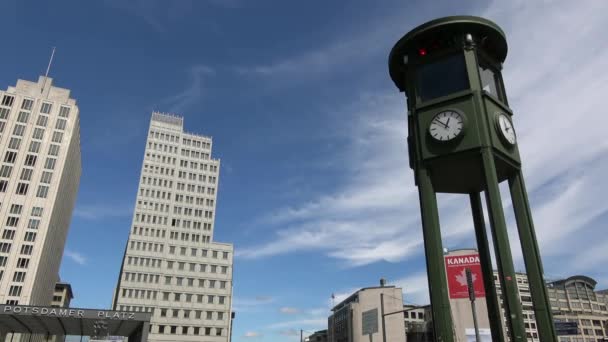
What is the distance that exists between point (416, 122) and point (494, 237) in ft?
17.1

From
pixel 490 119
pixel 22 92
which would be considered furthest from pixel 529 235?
pixel 22 92

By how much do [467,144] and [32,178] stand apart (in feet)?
359

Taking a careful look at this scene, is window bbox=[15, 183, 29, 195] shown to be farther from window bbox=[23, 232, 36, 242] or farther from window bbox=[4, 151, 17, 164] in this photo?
window bbox=[23, 232, 36, 242]

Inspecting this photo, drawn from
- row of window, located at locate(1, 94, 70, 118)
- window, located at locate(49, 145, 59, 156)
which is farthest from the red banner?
row of window, located at locate(1, 94, 70, 118)

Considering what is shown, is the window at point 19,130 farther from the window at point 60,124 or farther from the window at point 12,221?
the window at point 12,221

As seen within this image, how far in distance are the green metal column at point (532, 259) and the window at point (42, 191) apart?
108570 millimetres

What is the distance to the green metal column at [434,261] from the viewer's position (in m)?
13.5

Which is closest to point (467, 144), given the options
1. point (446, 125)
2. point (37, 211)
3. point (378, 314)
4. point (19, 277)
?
point (446, 125)

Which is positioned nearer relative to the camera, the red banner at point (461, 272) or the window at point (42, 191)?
the red banner at point (461, 272)

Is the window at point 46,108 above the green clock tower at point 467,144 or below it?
above

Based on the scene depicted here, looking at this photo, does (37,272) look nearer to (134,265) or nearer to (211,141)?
(134,265)

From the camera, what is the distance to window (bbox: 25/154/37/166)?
10103 centimetres

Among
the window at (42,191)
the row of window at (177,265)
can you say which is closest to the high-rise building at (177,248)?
the row of window at (177,265)

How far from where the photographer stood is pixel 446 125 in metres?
15.7
